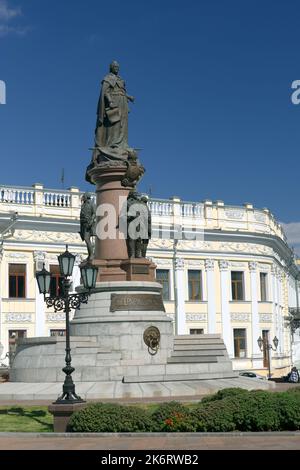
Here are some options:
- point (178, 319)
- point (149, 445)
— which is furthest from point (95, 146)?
point (178, 319)

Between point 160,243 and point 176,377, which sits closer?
point 176,377

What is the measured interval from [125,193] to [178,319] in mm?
29639

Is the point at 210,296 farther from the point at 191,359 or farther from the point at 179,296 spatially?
the point at 191,359

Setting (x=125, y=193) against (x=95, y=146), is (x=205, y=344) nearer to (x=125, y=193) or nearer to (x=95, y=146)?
(x=125, y=193)

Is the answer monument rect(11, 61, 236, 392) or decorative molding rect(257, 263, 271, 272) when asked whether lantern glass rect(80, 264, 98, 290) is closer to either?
monument rect(11, 61, 236, 392)

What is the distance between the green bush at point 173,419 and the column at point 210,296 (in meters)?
41.7

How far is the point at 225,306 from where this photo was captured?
5741 cm

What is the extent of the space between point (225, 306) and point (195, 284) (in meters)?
2.78

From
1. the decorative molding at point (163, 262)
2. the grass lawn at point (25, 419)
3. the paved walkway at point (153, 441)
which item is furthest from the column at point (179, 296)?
the paved walkway at point (153, 441)

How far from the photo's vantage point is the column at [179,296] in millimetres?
55375

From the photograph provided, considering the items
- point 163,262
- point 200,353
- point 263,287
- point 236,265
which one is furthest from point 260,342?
point 200,353

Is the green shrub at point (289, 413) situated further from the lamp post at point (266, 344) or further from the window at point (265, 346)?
the window at point (265, 346)

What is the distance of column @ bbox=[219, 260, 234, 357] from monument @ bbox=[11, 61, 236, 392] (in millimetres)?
31089
